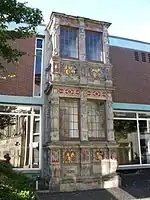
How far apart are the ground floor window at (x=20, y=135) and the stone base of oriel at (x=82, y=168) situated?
188 cm

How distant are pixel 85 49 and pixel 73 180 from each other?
5522mm

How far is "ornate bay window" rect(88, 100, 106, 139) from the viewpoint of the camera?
376 inches

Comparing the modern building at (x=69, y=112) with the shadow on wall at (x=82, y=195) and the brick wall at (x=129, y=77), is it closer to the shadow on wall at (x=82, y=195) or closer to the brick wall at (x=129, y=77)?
the brick wall at (x=129, y=77)

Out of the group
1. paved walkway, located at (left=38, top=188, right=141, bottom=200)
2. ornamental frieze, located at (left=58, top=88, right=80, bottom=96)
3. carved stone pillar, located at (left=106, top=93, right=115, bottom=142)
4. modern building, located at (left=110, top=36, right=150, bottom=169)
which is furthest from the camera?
modern building, located at (left=110, top=36, right=150, bottom=169)

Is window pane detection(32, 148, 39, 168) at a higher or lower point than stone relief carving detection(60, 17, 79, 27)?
lower

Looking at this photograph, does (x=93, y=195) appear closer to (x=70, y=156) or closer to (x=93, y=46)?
(x=70, y=156)

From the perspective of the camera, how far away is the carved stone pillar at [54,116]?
28.8ft

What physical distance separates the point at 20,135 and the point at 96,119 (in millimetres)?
3449

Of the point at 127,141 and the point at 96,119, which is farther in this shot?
the point at 127,141

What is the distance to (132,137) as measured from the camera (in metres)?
12.1

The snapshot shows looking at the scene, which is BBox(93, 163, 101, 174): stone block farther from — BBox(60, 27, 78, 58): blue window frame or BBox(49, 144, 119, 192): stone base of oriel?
BBox(60, 27, 78, 58): blue window frame

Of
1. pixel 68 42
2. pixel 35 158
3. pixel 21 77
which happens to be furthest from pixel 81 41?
pixel 35 158

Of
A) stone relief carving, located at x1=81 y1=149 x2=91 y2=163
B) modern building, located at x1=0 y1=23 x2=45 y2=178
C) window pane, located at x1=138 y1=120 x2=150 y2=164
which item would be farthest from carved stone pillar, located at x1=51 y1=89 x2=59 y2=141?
window pane, located at x1=138 y1=120 x2=150 y2=164

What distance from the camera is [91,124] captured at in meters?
9.59
